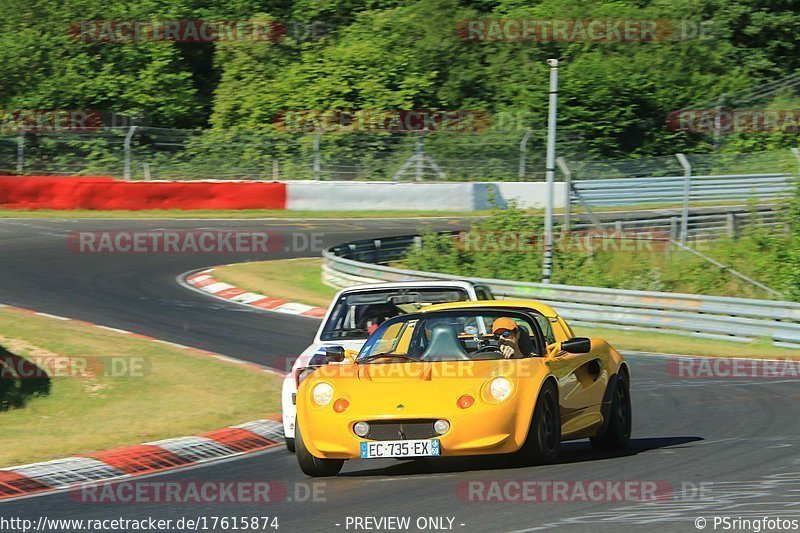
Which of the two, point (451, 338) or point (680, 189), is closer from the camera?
point (451, 338)

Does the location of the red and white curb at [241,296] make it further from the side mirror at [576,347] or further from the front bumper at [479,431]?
the front bumper at [479,431]

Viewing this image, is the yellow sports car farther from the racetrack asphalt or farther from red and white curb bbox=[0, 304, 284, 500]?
red and white curb bbox=[0, 304, 284, 500]

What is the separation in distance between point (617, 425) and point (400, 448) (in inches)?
94.9

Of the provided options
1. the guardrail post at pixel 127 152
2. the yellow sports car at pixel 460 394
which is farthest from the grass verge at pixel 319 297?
the guardrail post at pixel 127 152

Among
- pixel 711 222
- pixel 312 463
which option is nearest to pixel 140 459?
pixel 312 463

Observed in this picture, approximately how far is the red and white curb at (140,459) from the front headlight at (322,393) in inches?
71.5

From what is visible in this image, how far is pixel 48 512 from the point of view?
789 cm

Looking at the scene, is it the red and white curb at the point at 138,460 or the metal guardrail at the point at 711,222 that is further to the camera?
the metal guardrail at the point at 711,222

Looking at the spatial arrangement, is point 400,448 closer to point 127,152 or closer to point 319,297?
point 319,297

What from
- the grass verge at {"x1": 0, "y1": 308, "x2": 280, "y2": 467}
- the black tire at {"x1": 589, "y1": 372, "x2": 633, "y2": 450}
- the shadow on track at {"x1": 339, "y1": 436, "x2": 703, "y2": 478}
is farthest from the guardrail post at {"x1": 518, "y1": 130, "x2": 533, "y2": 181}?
the black tire at {"x1": 589, "y1": 372, "x2": 633, "y2": 450}

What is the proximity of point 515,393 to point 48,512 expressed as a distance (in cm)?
313

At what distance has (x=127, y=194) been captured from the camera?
3497 cm

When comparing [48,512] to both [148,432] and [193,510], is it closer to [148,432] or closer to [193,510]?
[193,510]

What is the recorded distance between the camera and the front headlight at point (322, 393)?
891 cm
